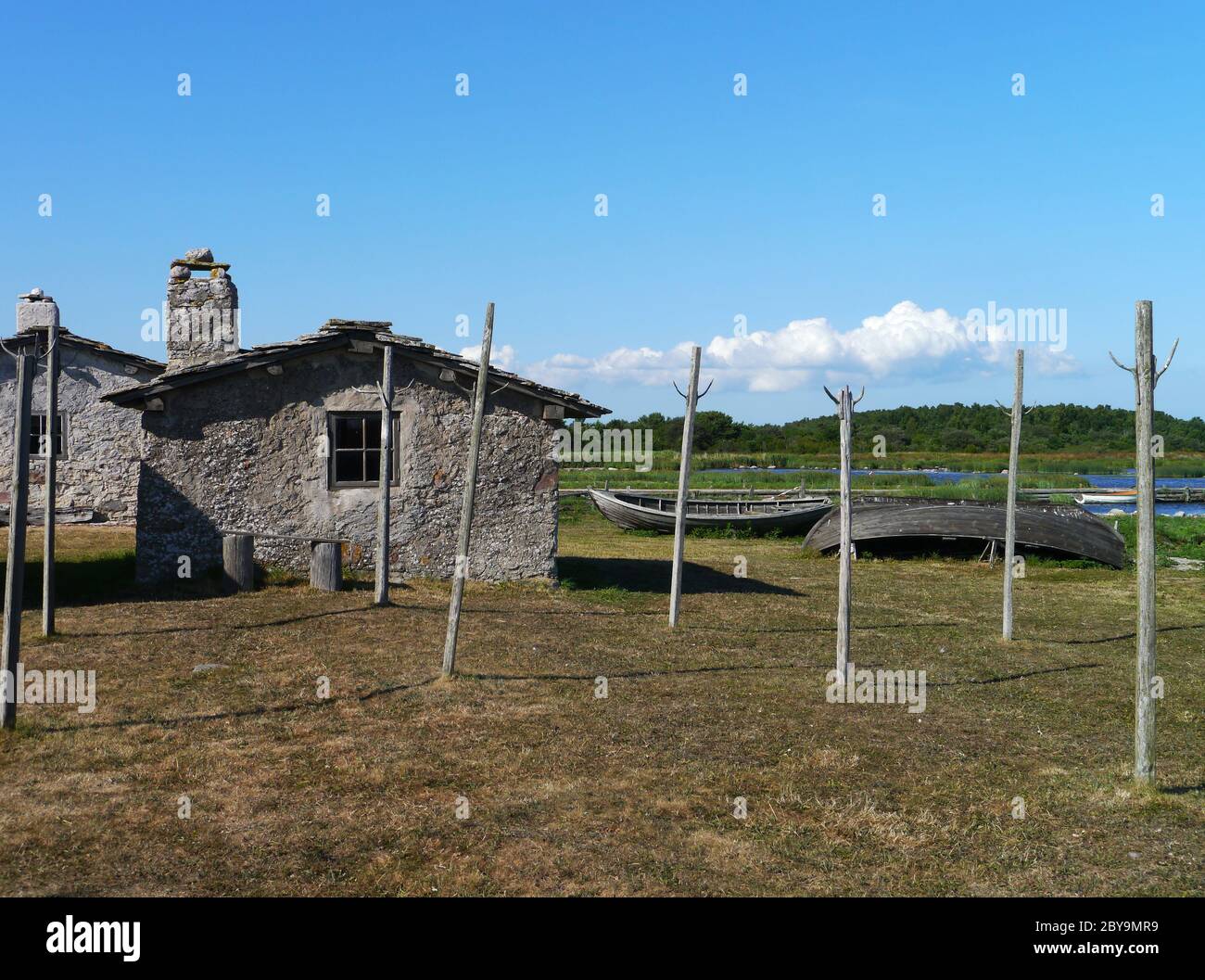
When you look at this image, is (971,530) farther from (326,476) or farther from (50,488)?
(50,488)

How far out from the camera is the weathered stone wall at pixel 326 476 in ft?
49.7

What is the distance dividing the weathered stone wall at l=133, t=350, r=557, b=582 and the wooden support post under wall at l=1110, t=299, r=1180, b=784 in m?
9.85

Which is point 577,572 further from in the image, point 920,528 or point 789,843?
point 789,843

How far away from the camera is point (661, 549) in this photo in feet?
85.4

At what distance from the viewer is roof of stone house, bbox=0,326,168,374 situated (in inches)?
875

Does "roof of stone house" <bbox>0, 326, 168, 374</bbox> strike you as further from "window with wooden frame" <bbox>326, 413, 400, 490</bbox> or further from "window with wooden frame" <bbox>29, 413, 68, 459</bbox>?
"window with wooden frame" <bbox>326, 413, 400, 490</bbox>

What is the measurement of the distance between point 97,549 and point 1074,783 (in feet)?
55.6

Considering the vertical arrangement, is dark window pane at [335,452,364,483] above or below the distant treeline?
below

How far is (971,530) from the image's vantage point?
2389 cm

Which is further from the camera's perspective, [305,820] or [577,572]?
[577,572]

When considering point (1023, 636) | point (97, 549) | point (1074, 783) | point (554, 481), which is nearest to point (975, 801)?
point (1074, 783)

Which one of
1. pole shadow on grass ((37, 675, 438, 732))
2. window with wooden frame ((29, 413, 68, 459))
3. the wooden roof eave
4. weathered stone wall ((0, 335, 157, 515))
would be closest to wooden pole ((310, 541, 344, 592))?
the wooden roof eave

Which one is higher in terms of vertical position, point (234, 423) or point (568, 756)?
point (234, 423)

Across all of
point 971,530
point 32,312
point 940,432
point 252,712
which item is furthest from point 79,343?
point 940,432
